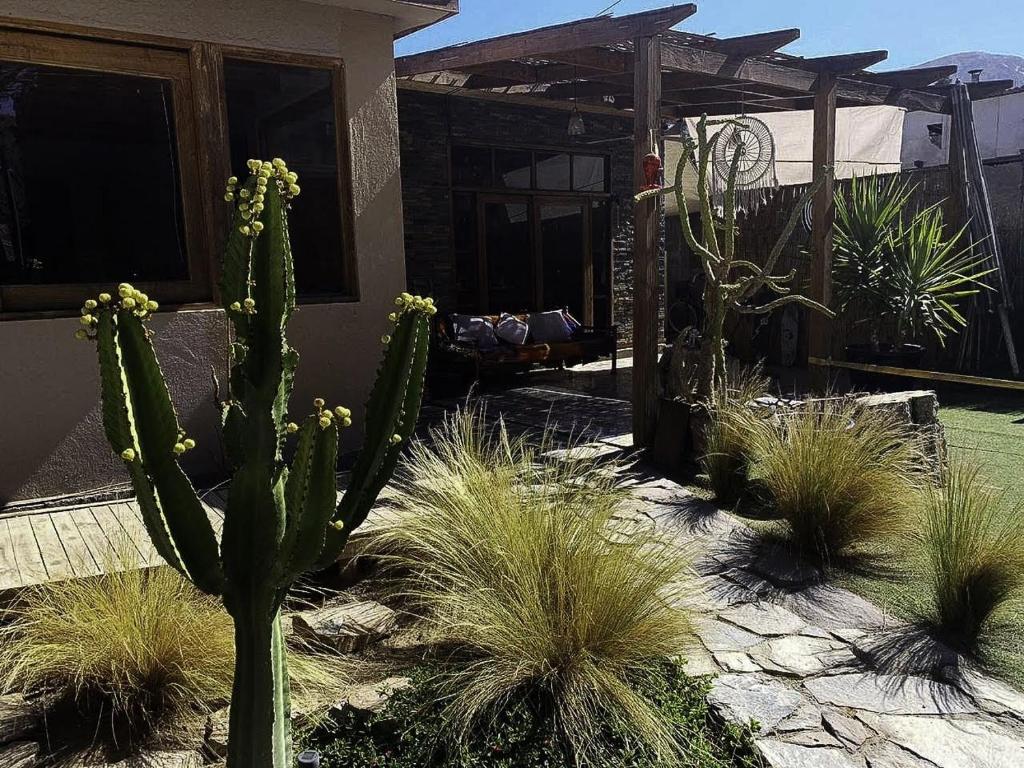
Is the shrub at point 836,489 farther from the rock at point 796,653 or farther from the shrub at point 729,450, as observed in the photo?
the rock at point 796,653

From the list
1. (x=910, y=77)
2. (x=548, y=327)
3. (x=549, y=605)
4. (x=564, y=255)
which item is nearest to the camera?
(x=549, y=605)

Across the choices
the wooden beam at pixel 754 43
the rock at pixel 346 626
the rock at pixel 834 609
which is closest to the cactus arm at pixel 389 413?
the rock at pixel 346 626

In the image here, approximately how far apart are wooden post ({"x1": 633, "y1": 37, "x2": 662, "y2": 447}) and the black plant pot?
8.46ft

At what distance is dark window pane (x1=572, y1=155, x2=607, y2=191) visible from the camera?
949cm

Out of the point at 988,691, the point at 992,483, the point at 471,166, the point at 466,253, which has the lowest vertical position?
the point at 988,691

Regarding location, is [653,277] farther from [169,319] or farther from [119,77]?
[119,77]

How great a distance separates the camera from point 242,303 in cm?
175

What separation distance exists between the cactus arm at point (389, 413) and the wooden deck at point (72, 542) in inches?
50.2

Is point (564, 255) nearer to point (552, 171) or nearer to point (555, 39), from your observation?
point (552, 171)

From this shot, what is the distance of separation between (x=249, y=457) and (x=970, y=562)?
8.81 ft

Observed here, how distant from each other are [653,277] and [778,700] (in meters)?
3.34

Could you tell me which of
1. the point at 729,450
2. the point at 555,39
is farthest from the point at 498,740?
Answer: the point at 555,39

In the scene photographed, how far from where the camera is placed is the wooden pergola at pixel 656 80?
17.3 ft

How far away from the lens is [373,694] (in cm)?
256
